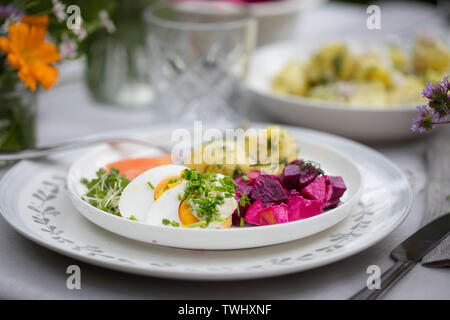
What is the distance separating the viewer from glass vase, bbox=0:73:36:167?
0.99m

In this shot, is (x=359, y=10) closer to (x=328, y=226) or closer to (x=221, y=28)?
(x=221, y=28)

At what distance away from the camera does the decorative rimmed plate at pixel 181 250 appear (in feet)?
1.94

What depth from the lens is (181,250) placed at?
0.66m

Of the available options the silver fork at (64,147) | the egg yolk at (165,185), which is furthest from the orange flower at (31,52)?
the egg yolk at (165,185)

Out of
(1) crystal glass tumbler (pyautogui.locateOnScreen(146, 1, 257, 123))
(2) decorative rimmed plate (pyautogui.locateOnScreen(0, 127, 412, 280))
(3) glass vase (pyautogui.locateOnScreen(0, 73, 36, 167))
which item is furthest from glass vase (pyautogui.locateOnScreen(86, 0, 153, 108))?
(2) decorative rimmed plate (pyautogui.locateOnScreen(0, 127, 412, 280))

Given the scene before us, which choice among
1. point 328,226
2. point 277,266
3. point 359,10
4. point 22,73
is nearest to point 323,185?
point 328,226

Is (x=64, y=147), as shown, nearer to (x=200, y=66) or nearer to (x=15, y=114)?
(x=15, y=114)

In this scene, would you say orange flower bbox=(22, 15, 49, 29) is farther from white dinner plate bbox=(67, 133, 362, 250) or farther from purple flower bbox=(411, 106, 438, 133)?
purple flower bbox=(411, 106, 438, 133)

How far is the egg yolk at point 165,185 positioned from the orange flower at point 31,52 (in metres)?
0.39

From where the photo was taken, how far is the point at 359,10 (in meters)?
2.53

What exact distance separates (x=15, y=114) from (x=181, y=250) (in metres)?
0.57

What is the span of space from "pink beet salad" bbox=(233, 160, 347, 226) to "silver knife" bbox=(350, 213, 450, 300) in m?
0.12

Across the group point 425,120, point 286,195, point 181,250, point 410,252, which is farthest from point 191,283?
point 425,120

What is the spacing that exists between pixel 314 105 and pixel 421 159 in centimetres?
27
